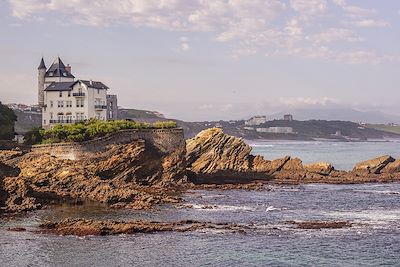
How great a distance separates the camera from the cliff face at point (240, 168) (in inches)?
3290

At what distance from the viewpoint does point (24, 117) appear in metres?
164

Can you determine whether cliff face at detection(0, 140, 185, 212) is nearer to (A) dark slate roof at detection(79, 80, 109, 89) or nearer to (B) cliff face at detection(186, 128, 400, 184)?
(B) cliff face at detection(186, 128, 400, 184)

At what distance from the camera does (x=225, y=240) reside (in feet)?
134

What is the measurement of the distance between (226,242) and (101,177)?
98.2 feet

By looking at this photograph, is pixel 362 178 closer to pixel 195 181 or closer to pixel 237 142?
pixel 237 142

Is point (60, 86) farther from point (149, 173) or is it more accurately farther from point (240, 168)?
point (240, 168)

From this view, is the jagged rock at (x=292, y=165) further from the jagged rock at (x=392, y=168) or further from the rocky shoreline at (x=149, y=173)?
the jagged rock at (x=392, y=168)

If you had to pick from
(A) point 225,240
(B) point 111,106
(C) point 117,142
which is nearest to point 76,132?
(C) point 117,142

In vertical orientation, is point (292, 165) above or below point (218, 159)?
below

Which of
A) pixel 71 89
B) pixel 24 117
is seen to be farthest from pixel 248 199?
pixel 24 117

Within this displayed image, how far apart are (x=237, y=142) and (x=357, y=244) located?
47.6m

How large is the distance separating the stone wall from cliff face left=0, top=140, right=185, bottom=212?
1.92 ft

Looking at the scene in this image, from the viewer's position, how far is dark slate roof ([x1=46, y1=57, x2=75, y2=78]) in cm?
9338

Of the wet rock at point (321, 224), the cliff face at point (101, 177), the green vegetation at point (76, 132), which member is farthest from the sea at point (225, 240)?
the green vegetation at point (76, 132)
